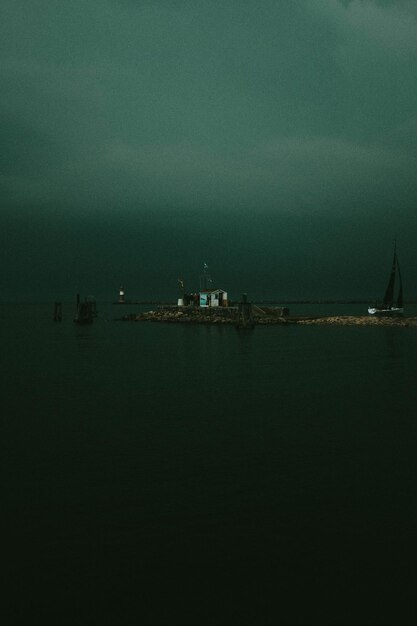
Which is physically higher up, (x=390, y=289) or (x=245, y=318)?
(x=390, y=289)

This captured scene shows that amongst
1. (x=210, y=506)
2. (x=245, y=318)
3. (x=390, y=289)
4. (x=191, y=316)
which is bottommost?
(x=210, y=506)

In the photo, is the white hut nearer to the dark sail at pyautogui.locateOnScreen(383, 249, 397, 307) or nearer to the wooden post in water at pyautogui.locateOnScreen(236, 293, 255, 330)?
the wooden post in water at pyautogui.locateOnScreen(236, 293, 255, 330)

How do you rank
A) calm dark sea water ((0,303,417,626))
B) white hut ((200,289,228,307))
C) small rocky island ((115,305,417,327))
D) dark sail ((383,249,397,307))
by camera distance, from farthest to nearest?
dark sail ((383,249,397,307)), white hut ((200,289,228,307)), small rocky island ((115,305,417,327)), calm dark sea water ((0,303,417,626))

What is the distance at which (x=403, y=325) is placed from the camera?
7225 cm

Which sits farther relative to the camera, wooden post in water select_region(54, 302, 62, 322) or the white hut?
wooden post in water select_region(54, 302, 62, 322)

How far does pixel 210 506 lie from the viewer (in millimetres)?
10250

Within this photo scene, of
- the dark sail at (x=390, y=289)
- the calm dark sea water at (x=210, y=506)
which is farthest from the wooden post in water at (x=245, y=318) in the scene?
the calm dark sea water at (x=210, y=506)

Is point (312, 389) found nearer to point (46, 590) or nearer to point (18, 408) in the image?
point (18, 408)

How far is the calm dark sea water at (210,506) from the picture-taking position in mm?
7113

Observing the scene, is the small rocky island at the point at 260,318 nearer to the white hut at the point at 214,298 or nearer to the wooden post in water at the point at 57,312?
the white hut at the point at 214,298

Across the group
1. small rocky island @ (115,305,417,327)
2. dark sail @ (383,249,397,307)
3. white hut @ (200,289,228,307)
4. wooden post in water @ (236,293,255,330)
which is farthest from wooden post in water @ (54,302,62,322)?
dark sail @ (383,249,397,307)

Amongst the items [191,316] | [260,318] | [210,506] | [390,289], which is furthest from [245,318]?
[210,506]

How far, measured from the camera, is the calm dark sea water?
711 centimetres

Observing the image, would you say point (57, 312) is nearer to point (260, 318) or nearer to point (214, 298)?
point (214, 298)
